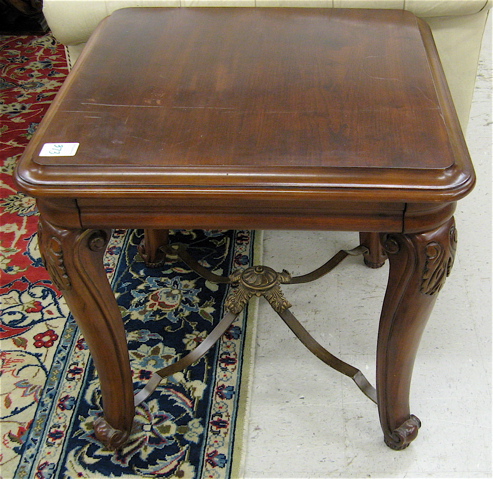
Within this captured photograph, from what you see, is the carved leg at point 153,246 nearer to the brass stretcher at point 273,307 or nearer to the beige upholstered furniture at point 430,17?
the brass stretcher at point 273,307

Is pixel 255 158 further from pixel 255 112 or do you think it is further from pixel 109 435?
pixel 109 435

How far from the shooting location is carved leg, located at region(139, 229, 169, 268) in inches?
53.7

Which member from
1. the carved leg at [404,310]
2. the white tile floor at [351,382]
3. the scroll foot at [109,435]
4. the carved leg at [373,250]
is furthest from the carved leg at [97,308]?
the carved leg at [373,250]

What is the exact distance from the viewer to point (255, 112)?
0.85m

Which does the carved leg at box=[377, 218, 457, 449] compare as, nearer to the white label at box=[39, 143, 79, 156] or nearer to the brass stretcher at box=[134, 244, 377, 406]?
the brass stretcher at box=[134, 244, 377, 406]

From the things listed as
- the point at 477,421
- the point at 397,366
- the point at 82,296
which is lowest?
the point at 477,421

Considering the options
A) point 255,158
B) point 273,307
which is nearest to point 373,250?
point 273,307

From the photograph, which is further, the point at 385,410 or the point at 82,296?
the point at 385,410

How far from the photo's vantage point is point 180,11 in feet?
3.74

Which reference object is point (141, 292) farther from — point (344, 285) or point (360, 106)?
point (360, 106)

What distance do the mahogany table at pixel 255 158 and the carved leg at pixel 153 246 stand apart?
422 mm

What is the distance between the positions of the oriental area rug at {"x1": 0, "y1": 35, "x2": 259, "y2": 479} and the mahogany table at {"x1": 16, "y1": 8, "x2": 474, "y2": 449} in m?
0.07

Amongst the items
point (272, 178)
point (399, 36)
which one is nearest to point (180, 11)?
point (399, 36)

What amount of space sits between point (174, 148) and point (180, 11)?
0.46m
